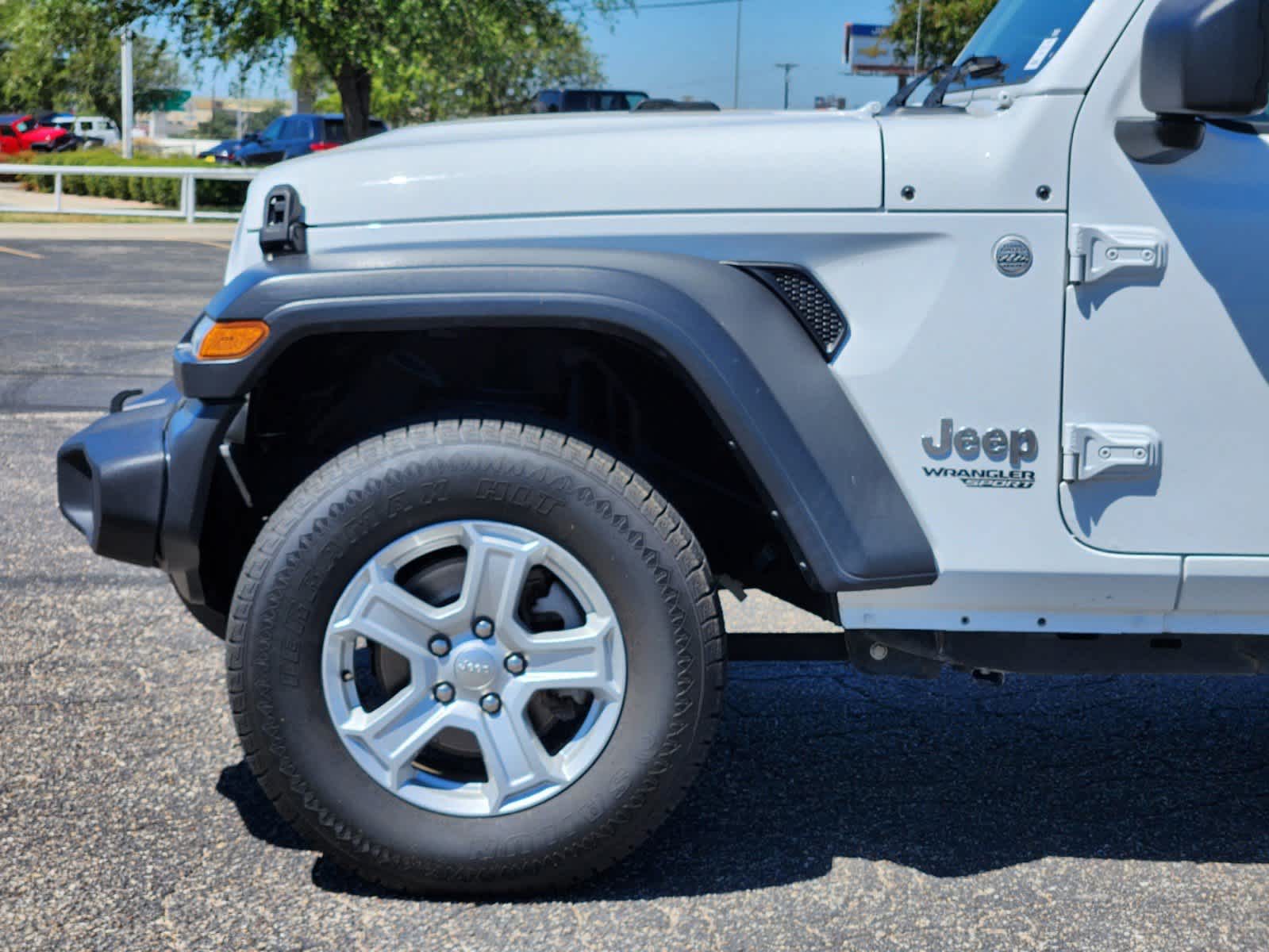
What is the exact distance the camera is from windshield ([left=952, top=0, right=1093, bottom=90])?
3008mm

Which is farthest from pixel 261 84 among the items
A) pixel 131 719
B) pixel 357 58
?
pixel 131 719

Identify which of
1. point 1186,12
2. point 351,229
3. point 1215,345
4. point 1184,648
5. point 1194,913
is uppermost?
point 1186,12

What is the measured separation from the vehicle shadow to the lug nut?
0.47 meters

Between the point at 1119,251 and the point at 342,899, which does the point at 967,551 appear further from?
the point at 342,899

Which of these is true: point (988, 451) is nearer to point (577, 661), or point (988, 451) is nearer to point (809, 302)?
point (809, 302)

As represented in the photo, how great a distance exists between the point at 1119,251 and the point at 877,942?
4.29 ft

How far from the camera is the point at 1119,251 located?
2.84m

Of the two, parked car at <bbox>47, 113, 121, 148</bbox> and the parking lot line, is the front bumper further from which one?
parked car at <bbox>47, 113, 121, 148</bbox>

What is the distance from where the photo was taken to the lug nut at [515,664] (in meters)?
2.94

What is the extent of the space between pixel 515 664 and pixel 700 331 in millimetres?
692

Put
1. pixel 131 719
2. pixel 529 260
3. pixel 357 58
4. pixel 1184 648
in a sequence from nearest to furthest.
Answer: pixel 529 260
pixel 1184 648
pixel 131 719
pixel 357 58

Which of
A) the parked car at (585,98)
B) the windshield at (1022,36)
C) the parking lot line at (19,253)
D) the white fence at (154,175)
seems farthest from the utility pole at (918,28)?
the parked car at (585,98)

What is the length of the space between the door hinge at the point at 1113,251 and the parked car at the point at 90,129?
A: 2264 inches

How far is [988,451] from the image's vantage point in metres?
2.90
